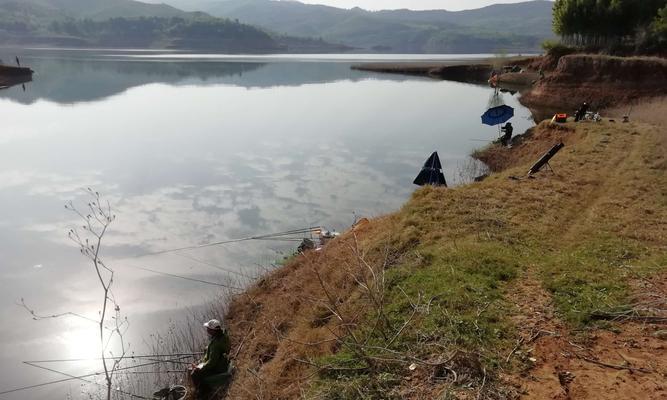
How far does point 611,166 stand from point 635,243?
951 cm

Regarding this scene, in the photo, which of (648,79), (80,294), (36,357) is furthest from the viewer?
(648,79)

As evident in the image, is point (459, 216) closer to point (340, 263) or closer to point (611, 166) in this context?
point (340, 263)

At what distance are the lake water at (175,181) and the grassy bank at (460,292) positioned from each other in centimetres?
399

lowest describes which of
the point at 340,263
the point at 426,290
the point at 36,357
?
the point at 36,357

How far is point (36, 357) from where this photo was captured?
1189cm

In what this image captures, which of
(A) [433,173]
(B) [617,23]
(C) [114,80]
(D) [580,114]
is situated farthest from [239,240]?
(C) [114,80]

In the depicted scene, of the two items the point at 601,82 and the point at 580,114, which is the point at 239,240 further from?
the point at 601,82

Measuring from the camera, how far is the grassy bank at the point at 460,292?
7.10 meters

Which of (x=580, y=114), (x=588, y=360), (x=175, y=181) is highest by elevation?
(x=580, y=114)

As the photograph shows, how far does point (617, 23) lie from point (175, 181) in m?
68.6

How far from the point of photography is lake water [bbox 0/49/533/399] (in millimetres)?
14336

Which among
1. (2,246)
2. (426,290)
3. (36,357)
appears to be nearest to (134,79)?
(2,246)

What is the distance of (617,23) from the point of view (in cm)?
6762

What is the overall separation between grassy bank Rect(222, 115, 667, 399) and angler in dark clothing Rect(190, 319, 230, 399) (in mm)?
595
